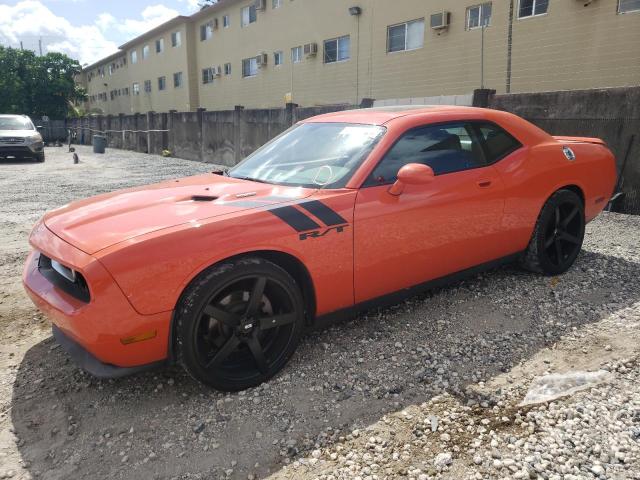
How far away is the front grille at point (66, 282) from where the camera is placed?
7.87 feet

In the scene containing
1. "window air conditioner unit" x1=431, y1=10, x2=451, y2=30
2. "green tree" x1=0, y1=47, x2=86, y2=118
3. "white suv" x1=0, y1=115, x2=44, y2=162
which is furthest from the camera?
"green tree" x1=0, y1=47, x2=86, y2=118

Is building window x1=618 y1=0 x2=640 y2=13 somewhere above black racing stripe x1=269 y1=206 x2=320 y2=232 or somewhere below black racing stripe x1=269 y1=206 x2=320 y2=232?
above

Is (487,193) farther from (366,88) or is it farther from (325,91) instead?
(325,91)

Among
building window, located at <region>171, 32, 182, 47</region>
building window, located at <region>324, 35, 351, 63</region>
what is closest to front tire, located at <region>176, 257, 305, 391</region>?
building window, located at <region>324, 35, 351, 63</region>

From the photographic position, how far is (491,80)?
40.2ft

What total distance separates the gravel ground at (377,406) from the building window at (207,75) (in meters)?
25.3

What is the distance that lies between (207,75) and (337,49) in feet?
40.9

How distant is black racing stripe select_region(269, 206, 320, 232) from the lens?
268 centimetres

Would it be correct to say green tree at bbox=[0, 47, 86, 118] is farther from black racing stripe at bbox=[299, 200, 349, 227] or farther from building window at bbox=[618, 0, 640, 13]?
black racing stripe at bbox=[299, 200, 349, 227]

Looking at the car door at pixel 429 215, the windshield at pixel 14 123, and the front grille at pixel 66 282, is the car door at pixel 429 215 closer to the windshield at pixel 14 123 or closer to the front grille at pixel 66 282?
the front grille at pixel 66 282

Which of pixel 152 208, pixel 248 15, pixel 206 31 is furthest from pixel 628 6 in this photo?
pixel 206 31

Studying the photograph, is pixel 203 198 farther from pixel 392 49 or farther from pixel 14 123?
pixel 14 123

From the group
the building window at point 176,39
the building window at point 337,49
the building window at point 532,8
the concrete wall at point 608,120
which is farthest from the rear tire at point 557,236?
the building window at point 176,39

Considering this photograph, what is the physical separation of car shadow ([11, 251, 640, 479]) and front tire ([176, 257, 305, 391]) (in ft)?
0.42
